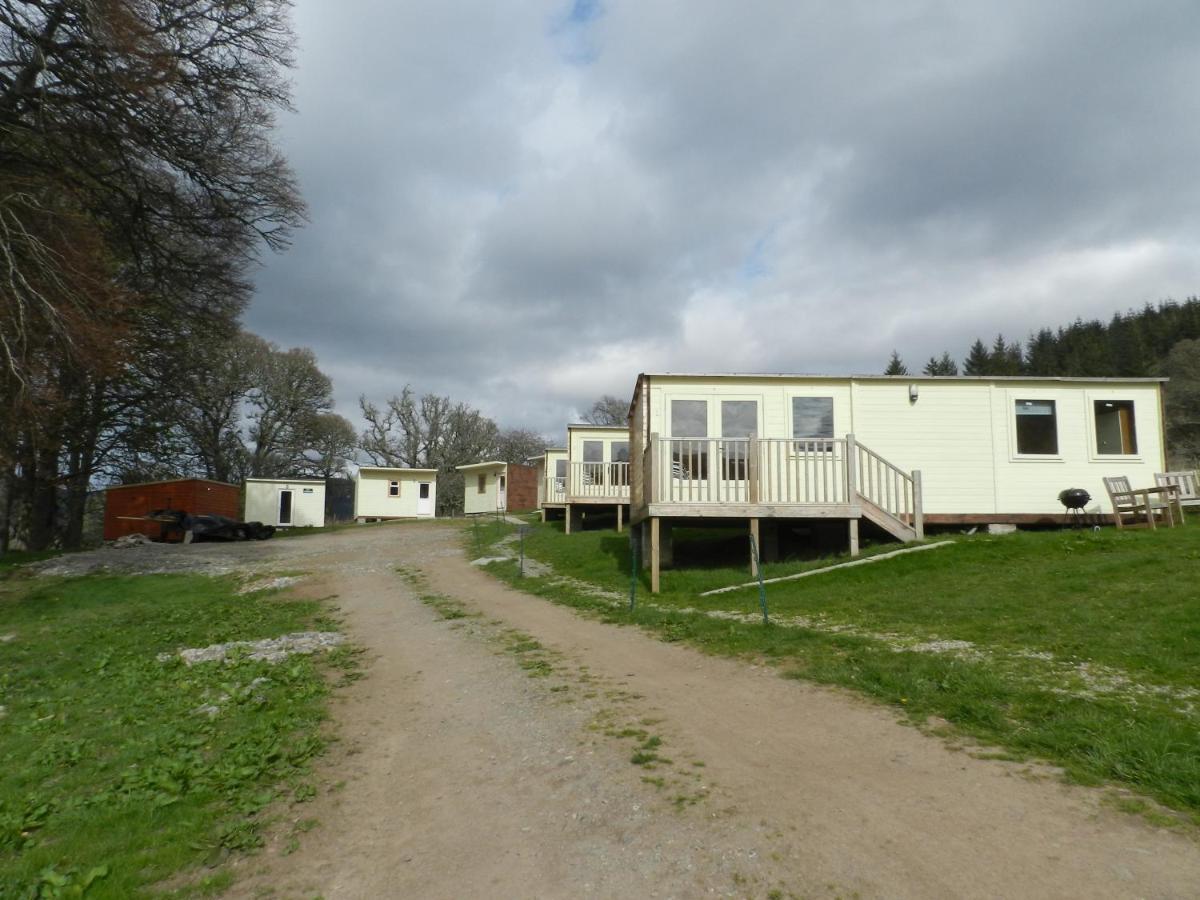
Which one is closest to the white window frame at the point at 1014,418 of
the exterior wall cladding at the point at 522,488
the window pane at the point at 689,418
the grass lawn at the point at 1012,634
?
the grass lawn at the point at 1012,634

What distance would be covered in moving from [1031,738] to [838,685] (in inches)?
64.1

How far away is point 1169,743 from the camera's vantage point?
4055mm

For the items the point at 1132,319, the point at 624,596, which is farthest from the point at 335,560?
the point at 1132,319

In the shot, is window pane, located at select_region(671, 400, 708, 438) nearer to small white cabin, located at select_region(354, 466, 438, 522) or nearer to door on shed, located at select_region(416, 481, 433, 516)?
small white cabin, located at select_region(354, 466, 438, 522)

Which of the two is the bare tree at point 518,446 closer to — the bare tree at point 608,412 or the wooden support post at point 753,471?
the bare tree at point 608,412

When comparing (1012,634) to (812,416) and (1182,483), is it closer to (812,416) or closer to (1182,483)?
(812,416)

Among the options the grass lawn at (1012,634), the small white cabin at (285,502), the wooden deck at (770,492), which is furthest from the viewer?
the small white cabin at (285,502)

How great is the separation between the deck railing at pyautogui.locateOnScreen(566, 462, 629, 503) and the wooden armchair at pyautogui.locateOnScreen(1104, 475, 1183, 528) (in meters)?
11.8

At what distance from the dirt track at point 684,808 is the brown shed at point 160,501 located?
30.4 meters

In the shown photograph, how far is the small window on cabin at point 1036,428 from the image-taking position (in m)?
14.6

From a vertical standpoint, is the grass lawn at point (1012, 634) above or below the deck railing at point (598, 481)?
below

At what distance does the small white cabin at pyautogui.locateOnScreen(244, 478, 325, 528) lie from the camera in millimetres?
36438

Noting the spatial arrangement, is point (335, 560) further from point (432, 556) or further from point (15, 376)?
point (15, 376)

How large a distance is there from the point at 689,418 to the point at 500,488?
26512 millimetres
